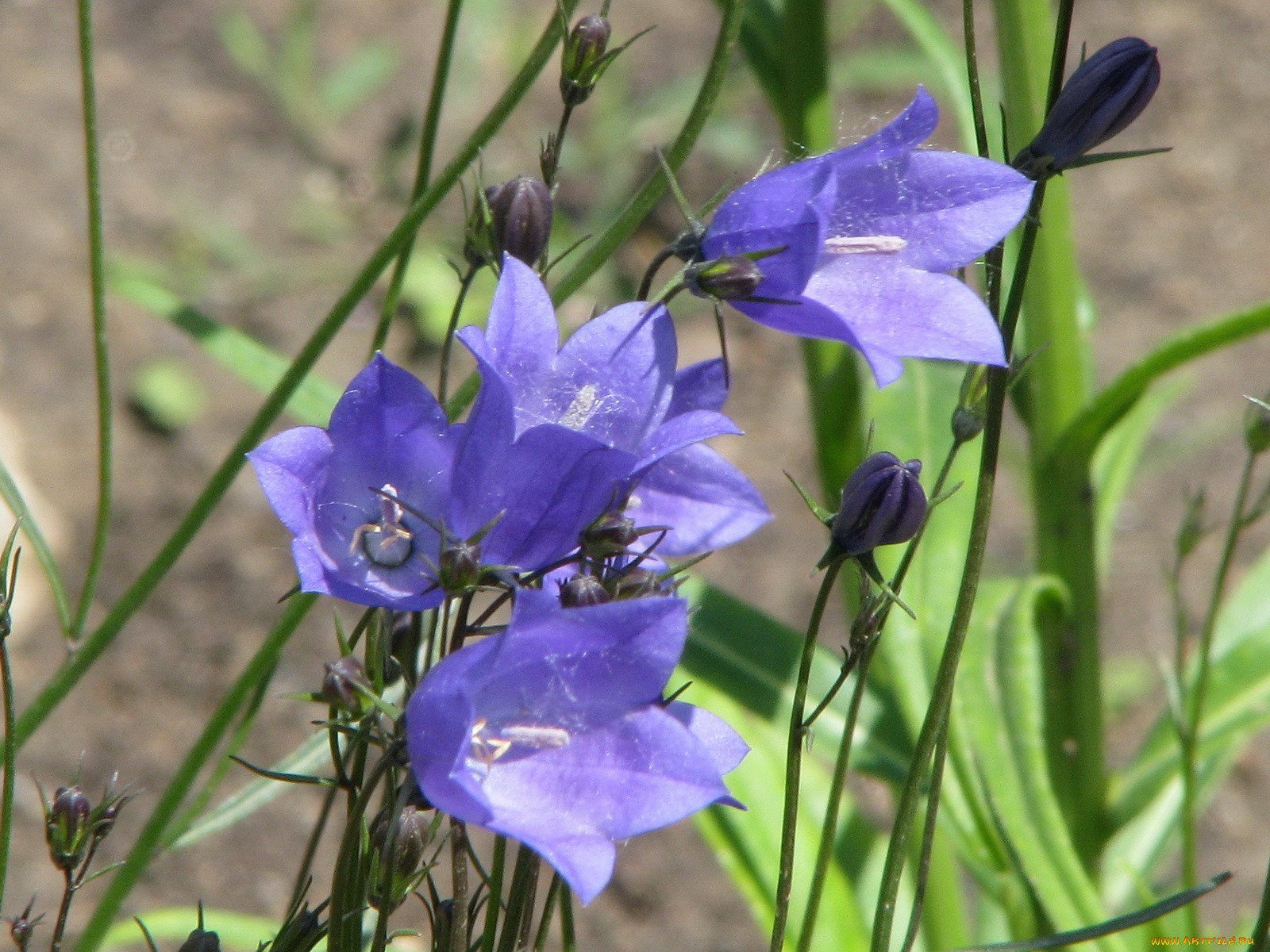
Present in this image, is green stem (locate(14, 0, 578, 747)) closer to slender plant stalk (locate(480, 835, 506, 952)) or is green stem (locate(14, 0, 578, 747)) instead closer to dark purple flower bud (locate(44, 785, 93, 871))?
dark purple flower bud (locate(44, 785, 93, 871))

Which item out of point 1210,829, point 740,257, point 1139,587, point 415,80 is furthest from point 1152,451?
point 740,257

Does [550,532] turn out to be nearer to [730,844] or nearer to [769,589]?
[730,844]

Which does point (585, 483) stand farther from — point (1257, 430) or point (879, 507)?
point (1257, 430)

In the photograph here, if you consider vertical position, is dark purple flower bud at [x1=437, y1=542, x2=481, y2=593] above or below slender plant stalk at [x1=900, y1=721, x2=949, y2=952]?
above

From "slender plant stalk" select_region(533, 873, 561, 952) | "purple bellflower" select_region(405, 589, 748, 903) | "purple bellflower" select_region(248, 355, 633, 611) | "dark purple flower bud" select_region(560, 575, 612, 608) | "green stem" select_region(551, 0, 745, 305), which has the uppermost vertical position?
"green stem" select_region(551, 0, 745, 305)

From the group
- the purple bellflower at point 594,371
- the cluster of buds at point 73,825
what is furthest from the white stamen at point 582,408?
the cluster of buds at point 73,825

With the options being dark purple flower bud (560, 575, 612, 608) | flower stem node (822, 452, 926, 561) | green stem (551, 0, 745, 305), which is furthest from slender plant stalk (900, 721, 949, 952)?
green stem (551, 0, 745, 305)

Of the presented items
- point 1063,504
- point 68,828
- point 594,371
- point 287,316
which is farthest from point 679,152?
point 287,316

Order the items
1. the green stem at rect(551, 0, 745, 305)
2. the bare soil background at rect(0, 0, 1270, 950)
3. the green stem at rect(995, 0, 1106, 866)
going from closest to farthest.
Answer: the green stem at rect(551, 0, 745, 305) → the green stem at rect(995, 0, 1106, 866) → the bare soil background at rect(0, 0, 1270, 950)
